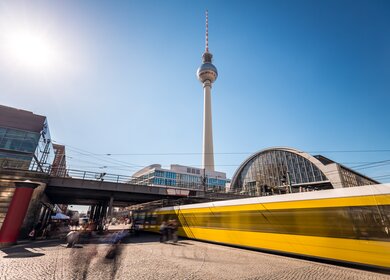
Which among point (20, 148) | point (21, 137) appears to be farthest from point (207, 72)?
point (20, 148)

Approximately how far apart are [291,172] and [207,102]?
36898mm

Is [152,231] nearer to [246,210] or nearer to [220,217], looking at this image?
[220,217]

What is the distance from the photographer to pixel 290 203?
30.1 ft

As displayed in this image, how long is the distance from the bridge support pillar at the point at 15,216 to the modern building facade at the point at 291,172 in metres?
32.8

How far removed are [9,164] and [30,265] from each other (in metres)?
22.9

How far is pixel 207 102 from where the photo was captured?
2776 inches

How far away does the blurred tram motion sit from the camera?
6516mm

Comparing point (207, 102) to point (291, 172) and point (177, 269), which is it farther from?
point (177, 269)

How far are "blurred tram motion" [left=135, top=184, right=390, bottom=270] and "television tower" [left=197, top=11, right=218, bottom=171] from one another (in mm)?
50072

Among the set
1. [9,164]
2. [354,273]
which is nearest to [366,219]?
[354,273]

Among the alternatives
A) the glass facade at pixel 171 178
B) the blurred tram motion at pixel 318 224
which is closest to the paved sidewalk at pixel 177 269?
the blurred tram motion at pixel 318 224

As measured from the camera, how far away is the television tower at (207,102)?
63.2 metres

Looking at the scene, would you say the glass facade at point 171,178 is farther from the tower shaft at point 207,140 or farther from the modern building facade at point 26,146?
the modern building facade at point 26,146

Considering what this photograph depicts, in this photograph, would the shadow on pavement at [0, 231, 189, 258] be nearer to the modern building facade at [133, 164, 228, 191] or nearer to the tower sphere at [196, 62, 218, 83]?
the modern building facade at [133, 164, 228, 191]
